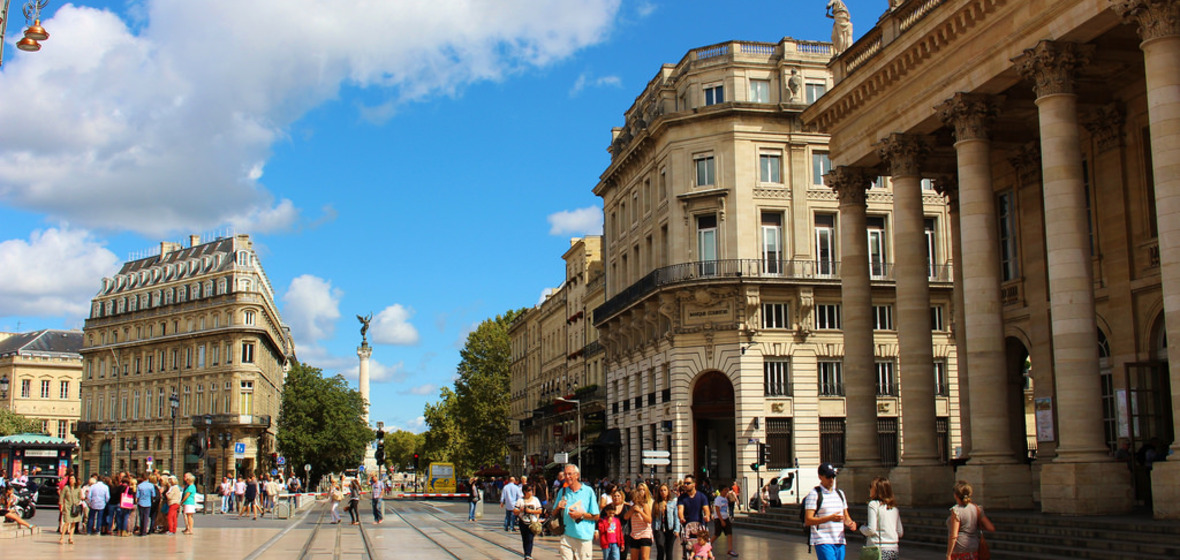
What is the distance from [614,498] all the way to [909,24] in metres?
15.0

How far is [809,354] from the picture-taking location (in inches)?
1843

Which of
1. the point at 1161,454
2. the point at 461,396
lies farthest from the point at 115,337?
the point at 1161,454

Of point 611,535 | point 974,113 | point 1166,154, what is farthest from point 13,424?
point 1166,154

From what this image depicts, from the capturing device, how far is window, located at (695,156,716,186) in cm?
4834

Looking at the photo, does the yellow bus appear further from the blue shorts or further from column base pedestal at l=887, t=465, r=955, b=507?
the blue shorts

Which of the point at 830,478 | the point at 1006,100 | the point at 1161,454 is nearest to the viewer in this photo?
the point at 830,478

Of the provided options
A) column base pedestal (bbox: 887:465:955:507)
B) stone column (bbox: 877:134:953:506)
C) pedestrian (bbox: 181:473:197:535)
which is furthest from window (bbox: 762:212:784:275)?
pedestrian (bbox: 181:473:197:535)

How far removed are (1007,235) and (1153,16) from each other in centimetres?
1041

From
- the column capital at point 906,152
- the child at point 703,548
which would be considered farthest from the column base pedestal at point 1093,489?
the column capital at point 906,152

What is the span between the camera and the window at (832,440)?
46375mm

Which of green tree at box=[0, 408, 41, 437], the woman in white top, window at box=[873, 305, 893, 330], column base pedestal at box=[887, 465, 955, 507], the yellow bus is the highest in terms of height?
window at box=[873, 305, 893, 330]

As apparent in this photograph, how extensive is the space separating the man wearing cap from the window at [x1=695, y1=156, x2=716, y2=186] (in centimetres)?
3632

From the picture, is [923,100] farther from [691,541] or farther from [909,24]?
[691,541]

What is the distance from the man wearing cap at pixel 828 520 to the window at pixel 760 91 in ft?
123
